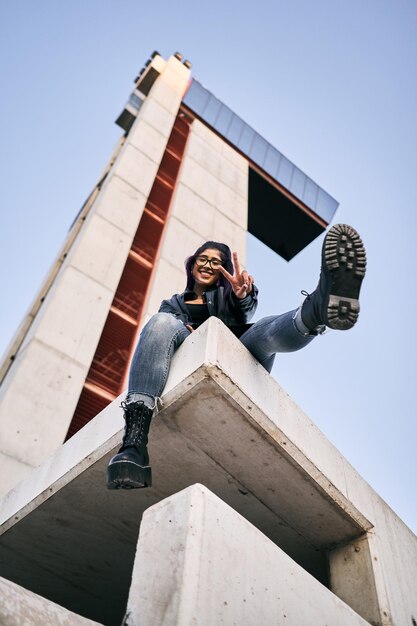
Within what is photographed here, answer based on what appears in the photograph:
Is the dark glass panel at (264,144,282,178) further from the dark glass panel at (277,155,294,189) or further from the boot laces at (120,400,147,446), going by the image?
the boot laces at (120,400,147,446)

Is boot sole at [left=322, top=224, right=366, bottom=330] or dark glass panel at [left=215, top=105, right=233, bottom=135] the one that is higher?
dark glass panel at [left=215, top=105, right=233, bottom=135]

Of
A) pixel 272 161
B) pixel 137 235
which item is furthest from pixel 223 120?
pixel 137 235

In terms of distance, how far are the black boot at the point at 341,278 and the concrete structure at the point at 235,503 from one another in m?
0.52

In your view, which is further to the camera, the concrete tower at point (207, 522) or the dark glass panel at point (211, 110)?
the dark glass panel at point (211, 110)

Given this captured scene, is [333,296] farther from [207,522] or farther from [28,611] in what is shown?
[28,611]

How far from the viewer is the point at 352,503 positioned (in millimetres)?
2881

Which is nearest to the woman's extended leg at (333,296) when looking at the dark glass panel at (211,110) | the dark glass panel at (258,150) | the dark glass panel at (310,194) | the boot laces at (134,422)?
the boot laces at (134,422)

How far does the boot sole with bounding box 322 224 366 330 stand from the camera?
7.97 feet

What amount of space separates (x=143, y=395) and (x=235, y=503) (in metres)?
1.00

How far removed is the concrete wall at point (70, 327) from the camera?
249 inches

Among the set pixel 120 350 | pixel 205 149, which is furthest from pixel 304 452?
pixel 205 149

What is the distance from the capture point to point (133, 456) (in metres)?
2.20

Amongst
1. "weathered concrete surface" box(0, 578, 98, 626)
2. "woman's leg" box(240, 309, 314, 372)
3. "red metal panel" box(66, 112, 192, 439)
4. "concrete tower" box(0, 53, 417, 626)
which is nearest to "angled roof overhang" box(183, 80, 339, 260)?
"red metal panel" box(66, 112, 192, 439)

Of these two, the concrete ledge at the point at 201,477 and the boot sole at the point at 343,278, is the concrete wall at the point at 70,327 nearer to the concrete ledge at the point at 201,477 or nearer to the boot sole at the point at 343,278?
the concrete ledge at the point at 201,477
